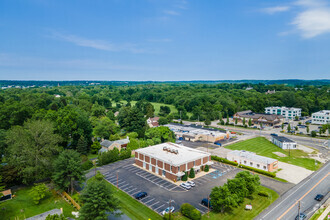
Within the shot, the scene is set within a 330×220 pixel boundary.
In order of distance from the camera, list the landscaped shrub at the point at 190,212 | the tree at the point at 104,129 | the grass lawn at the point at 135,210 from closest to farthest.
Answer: the landscaped shrub at the point at 190,212 → the grass lawn at the point at 135,210 → the tree at the point at 104,129

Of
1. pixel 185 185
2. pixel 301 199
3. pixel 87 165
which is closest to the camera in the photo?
pixel 301 199

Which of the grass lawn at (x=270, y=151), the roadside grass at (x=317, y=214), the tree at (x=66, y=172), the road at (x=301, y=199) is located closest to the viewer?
the roadside grass at (x=317, y=214)

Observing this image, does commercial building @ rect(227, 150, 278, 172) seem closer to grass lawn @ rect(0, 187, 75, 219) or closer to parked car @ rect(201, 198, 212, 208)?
parked car @ rect(201, 198, 212, 208)

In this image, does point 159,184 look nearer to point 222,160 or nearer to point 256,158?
point 222,160

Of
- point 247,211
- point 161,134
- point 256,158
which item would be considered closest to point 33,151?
point 161,134

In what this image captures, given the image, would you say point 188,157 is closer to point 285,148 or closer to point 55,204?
point 55,204

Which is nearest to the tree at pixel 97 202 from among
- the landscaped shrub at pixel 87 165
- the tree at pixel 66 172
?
the tree at pixel 66 172

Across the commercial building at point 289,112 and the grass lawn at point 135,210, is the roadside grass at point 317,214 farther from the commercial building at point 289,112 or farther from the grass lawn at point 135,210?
the commercial building at point 289,112
